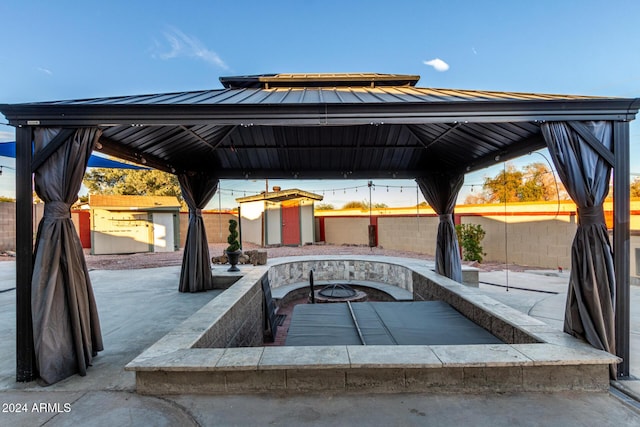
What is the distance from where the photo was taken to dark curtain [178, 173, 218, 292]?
5.41 metres

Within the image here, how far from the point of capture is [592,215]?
2539mm

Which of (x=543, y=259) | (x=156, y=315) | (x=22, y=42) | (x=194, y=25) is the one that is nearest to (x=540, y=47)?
(x=543, y=259)

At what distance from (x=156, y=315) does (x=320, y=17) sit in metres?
7.68

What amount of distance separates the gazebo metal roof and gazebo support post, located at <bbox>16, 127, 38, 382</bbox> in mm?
346

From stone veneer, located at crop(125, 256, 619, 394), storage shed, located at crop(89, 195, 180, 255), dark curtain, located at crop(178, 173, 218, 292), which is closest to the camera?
stone veneer, located at crop(125, 256, 619, 394)

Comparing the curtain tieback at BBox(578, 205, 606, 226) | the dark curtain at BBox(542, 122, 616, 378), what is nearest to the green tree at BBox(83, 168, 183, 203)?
the dark curtain at BBox(542, 122, 616, 378)

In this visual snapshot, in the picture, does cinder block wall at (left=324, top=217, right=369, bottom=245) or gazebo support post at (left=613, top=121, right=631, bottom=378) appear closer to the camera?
gazebo support post at (left=613, top=121, right=631, bottom=378)

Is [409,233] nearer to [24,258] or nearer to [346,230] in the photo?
[346,230]

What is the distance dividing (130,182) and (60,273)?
1901 centimetres

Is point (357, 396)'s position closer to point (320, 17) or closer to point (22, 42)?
point (320, 17)

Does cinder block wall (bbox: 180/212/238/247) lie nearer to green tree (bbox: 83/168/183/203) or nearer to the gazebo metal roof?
green tree (bbox: 83/168/183/203)

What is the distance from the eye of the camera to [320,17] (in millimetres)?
7766

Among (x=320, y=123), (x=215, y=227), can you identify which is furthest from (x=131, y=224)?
(x=320, y=123)

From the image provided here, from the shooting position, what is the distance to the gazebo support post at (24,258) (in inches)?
95.2
